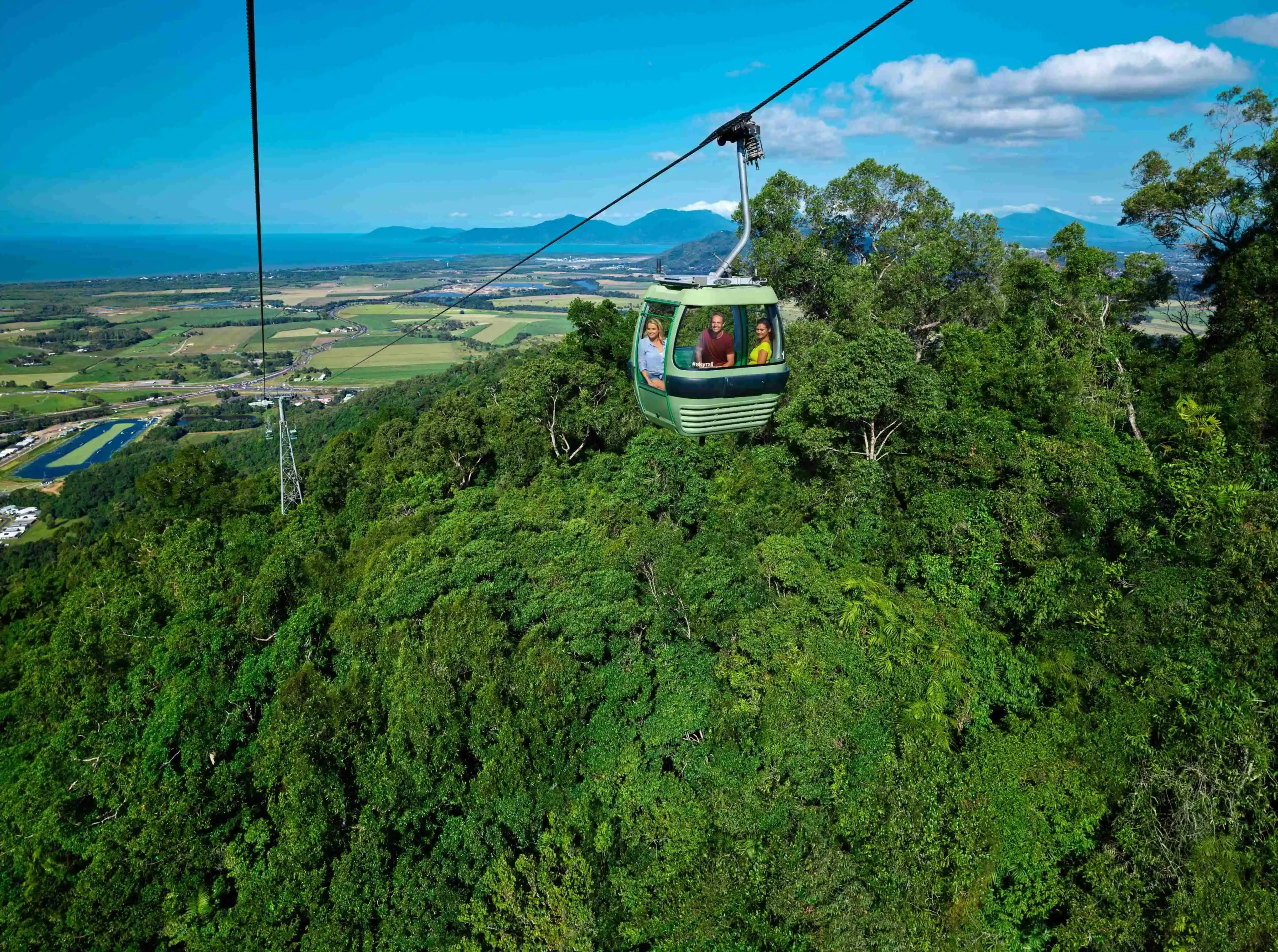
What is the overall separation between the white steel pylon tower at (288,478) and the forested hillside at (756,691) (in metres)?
4.15

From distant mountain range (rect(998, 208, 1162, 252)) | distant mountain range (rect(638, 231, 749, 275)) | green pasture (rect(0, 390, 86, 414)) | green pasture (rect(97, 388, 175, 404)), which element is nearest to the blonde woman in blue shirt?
distant mountain range (rect(638, 231, 749, 275))

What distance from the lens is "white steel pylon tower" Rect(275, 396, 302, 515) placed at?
86.8 feet

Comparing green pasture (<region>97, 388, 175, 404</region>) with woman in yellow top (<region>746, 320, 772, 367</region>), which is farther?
green pasture (<region>97, 388, 175, 404</region>)

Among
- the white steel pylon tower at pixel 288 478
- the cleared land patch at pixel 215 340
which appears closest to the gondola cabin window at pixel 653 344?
the white steel pylon tower at pixel 288 478

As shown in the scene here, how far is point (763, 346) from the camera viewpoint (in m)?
9.83

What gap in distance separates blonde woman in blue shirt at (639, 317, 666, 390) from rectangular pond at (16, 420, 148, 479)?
76.7 meters

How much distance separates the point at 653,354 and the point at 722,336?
1.20 meters

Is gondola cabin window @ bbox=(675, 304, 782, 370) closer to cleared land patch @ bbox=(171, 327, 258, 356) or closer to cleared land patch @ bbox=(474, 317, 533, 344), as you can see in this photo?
cleared land patch @ bbox=(474, 317, 533, 344)

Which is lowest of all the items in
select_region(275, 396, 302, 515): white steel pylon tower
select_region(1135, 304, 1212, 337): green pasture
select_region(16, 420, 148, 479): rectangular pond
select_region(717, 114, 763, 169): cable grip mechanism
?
select_region(16, 420, 148, 479): rectangular pond

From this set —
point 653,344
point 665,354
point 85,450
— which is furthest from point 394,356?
point 665,354

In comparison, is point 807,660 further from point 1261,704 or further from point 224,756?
point 224,756

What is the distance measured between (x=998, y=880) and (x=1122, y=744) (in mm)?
3613

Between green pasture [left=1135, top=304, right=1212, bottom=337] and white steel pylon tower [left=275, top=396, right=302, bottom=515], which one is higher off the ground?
green pasture [left=1135, top=304, right=1212, bottom=337]

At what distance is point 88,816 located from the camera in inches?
582
